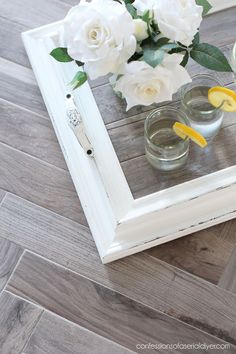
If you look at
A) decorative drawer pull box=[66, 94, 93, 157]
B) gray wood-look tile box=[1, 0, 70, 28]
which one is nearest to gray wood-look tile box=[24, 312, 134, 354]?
decorative drawer pull box=[66, 94, 93, 157]

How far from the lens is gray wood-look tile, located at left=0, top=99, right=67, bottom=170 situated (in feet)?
3.28

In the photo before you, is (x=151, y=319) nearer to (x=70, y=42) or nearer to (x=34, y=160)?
(x=34, y=160)

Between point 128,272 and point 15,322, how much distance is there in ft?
0.76

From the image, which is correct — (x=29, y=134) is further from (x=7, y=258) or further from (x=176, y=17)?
(x=176, y=17)

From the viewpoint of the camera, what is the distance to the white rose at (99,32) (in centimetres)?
64

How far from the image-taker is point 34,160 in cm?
100

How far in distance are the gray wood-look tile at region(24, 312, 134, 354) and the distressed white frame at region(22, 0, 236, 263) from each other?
14cm

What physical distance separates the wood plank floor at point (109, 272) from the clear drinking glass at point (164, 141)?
27 millimetres

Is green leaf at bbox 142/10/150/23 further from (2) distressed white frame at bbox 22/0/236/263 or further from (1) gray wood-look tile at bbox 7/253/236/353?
(1) gray wood-look tile at bbox 7/253/236/353

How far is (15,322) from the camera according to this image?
888 millimetres

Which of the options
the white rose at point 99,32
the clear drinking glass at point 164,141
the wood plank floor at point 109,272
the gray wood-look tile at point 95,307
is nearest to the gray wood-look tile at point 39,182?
the wood plank floor at point 109,272

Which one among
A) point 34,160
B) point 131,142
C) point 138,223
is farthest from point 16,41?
point 138,223

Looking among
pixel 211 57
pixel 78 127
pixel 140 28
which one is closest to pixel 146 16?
pixel 140 28

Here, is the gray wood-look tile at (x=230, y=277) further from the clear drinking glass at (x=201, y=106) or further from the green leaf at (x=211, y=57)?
the green leaf at (x=211, y=57)
